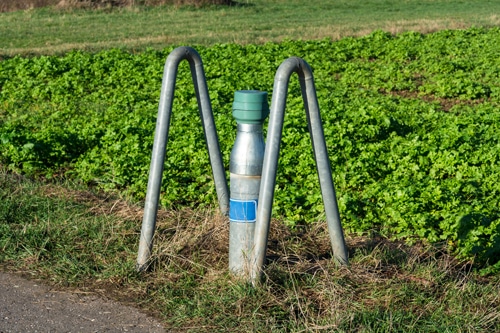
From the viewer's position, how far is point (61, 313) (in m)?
4.51

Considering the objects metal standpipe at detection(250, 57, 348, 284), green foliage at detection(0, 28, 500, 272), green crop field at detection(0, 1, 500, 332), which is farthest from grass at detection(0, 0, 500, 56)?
metal standpipe at detection(250, 57, 348, 284)

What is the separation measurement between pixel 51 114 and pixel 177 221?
637cm

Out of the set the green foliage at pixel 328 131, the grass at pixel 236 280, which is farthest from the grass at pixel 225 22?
the grass at pixel 236 280

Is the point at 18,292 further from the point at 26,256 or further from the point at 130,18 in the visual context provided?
the point at 130,18

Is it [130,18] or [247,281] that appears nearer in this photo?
[247,281]

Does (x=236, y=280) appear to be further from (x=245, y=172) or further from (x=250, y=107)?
(x=250, y=107)

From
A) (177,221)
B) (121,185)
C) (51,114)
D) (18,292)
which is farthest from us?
(51,114)

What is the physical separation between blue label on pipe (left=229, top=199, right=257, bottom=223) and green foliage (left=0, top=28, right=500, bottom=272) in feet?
6.60

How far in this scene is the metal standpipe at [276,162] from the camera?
14.4ft

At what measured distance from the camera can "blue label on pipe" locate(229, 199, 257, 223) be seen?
4684mm

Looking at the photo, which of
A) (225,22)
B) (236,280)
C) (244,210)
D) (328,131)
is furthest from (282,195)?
(225,22)

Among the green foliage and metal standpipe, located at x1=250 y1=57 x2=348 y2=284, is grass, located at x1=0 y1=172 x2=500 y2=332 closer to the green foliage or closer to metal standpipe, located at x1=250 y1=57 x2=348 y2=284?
metal standpipe, located at x1=250 y1=57 x2=348 y2=284

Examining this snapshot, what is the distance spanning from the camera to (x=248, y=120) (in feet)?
15.0

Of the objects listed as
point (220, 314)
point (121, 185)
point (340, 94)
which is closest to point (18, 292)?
point (220, 314)
